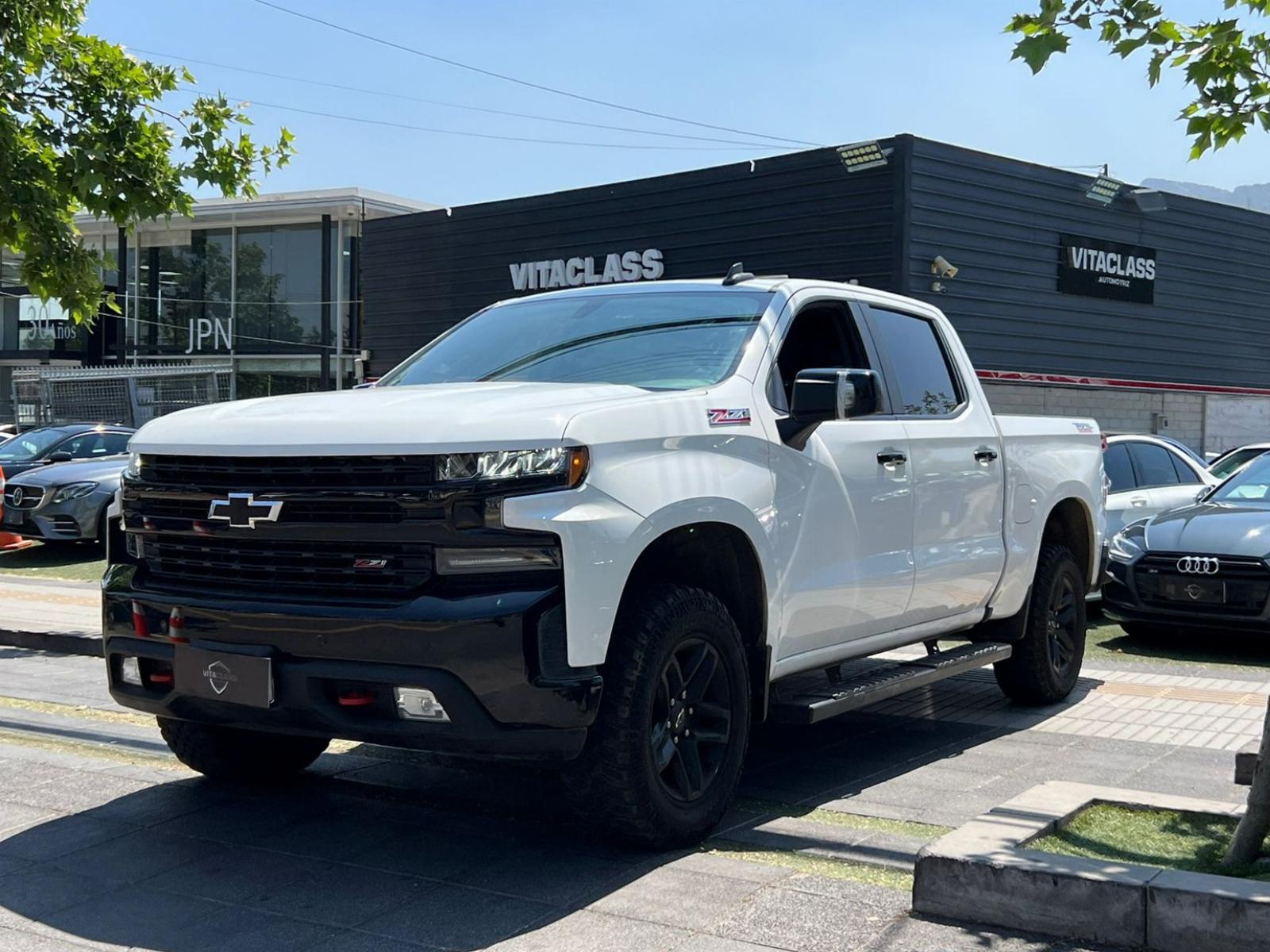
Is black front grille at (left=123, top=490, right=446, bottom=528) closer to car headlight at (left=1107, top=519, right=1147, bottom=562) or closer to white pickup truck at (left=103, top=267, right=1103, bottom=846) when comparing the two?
white pickup truck at (left=103, top=267, right=1103, bottom=846)

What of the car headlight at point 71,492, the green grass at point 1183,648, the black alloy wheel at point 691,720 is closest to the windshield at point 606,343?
the black alloy wheel at point 691,720

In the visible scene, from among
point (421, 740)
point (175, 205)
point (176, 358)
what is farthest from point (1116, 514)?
point (176, 358)

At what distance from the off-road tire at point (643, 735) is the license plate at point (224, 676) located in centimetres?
101

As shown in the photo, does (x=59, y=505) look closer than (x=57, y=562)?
Yes

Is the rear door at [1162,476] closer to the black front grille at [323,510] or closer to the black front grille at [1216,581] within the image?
the black front grille at [1216,581]

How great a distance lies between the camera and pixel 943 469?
644 cm

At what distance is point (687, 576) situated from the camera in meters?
5.10

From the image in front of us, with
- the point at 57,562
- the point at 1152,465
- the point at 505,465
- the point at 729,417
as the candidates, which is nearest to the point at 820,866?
the point at 729,417

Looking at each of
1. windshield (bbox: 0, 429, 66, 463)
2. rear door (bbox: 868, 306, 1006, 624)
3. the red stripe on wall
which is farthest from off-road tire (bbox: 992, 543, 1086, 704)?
the red stripe on wall

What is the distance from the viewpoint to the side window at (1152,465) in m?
12.6

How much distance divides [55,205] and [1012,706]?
27.4 ft

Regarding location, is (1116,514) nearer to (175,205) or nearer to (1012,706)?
(1012,706)

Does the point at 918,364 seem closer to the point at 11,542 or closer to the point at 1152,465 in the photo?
the point at 1152,465

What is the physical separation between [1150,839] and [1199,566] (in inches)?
219
